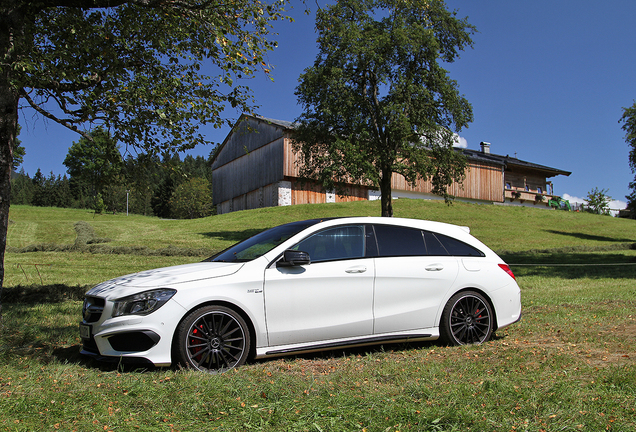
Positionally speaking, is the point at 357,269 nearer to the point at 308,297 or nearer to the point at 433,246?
the point at 308,297

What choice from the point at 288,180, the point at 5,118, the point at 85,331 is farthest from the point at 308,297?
the point at 288,180

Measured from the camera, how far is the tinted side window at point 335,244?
5.47m

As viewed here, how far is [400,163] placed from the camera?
25484 mm

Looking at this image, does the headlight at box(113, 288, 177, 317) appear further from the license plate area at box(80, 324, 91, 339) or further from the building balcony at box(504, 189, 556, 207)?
the building balcony at box(504, 189, 556, 207)

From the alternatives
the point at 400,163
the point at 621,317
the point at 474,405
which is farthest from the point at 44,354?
the point at 400,163

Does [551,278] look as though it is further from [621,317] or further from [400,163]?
[400,163]

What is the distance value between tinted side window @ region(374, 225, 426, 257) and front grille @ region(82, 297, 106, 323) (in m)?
3.13

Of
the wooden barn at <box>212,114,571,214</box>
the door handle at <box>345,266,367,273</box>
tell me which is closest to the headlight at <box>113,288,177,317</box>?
the door handle at <box>345,266,367,273</box>

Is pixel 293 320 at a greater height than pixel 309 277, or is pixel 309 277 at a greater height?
pixel 309 277

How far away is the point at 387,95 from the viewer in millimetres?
26312

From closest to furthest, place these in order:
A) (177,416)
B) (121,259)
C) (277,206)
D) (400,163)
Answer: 1. (177,416)
2. (121,259)
3. (400,163)
4. (277,206)

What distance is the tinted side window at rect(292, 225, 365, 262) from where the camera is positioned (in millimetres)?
5473

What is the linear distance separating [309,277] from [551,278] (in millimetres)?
11874

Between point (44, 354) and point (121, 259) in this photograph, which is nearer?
point (44, 354)
